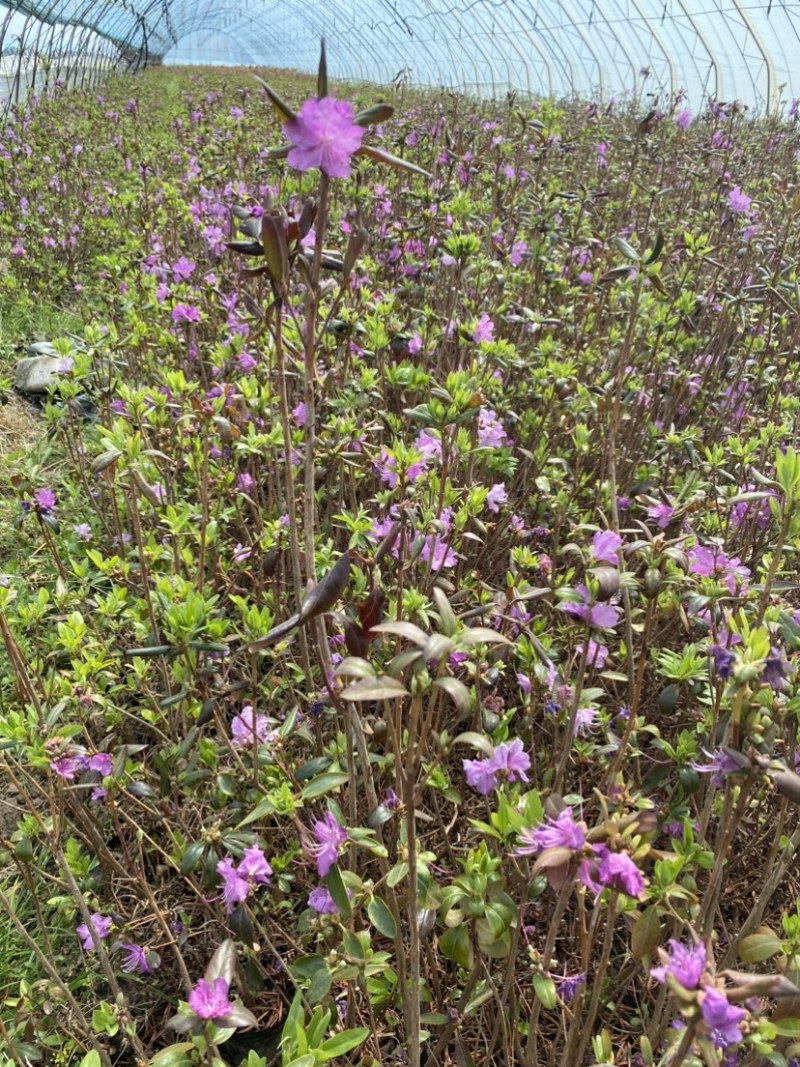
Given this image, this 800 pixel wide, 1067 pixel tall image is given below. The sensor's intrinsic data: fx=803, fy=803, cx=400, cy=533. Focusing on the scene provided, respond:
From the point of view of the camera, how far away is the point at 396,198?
187 inches

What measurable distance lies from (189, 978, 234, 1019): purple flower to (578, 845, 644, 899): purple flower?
0.48 m

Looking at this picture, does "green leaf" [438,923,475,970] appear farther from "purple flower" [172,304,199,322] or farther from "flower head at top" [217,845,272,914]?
"purple flower" [172,304,199,322]

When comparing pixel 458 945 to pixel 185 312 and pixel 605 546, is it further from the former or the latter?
pixel 185 312

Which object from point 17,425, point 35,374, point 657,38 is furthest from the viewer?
point 657,38

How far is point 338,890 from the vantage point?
3.87 feet

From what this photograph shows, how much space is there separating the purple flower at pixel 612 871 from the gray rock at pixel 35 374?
4.45 m

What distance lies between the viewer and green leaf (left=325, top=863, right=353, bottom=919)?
46.1 inches

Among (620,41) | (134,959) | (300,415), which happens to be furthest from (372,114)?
(620,41)

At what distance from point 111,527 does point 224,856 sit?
1780mm

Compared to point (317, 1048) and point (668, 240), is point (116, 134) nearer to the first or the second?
point (668, 240)

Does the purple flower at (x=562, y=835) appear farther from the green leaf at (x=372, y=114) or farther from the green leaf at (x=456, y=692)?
the green leaf at (x=372, y=114)

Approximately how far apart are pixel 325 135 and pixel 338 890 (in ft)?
3.39

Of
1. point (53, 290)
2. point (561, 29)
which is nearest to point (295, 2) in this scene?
point (561, 29)

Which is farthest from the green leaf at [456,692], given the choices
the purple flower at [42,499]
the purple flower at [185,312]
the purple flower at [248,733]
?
the purple flower at [185,312]
